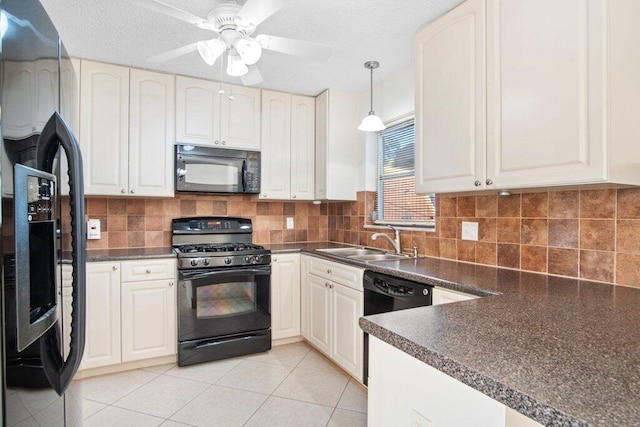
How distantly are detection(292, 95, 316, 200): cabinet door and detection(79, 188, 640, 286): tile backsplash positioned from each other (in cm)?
34

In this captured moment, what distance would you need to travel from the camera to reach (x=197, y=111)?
2947 mm

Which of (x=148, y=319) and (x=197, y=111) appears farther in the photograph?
(x=197, y=111)

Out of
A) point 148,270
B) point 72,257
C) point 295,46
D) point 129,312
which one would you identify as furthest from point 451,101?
point 129,312

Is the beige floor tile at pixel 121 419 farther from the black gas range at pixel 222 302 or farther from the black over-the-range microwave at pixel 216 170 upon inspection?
the black over-the-range microwave at pixel 216 170

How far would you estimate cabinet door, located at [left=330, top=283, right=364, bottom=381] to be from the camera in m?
2.30

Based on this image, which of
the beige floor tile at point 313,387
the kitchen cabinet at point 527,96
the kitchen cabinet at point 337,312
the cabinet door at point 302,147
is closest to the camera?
the kitchen cabinet at point 527,96

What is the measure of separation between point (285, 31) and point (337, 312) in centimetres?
194

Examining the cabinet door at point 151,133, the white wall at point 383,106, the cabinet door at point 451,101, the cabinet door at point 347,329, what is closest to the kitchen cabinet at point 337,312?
the cabinet door at point 347,329

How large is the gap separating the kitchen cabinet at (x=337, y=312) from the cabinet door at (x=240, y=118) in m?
1.22

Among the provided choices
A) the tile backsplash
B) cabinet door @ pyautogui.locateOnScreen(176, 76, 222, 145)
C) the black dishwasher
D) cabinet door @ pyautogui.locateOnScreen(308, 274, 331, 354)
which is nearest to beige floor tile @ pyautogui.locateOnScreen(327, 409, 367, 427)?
the black dishwasher

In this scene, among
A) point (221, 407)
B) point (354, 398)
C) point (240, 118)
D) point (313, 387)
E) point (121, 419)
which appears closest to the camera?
point (121, 419)

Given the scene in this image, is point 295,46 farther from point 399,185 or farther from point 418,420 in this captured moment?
point 418,420

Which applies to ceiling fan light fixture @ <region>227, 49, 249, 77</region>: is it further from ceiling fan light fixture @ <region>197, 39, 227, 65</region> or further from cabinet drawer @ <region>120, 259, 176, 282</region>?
cabinet drawer @ <region>120, 259, 176, 282</region>

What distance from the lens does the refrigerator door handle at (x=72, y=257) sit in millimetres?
868
